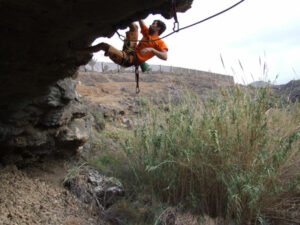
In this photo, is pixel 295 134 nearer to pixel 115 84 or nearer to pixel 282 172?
pixel 282 172

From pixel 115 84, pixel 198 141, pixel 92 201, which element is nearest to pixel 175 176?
pixel 198 141

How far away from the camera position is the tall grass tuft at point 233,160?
3.18 metres

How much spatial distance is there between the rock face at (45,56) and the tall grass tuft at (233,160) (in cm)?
133

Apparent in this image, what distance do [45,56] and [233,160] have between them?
243cm

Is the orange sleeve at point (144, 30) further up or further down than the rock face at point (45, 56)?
further up

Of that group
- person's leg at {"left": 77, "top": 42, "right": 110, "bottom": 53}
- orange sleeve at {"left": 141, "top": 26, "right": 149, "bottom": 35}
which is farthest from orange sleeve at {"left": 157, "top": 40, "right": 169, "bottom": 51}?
person's leg at {"left": 77, "top": 42, "right": 110, "bottom": 53}

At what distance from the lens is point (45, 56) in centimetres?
238

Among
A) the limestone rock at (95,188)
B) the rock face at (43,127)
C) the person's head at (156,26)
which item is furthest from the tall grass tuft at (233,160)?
the person's head at (156,26)

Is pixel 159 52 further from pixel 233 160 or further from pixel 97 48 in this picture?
pixel 233 160

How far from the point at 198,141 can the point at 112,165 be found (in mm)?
1757

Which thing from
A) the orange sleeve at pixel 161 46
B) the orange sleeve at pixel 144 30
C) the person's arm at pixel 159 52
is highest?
the orange sleeve at pixel 144 30

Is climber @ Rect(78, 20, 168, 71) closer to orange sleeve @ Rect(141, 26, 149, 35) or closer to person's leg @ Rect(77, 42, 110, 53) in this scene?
orange sleeve @ Rect(141, 26, 149, 35)

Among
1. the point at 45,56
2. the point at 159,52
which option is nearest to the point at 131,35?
the point at 159,52

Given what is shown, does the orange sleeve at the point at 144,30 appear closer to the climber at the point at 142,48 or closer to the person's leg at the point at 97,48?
the climber at the point at 142,48
